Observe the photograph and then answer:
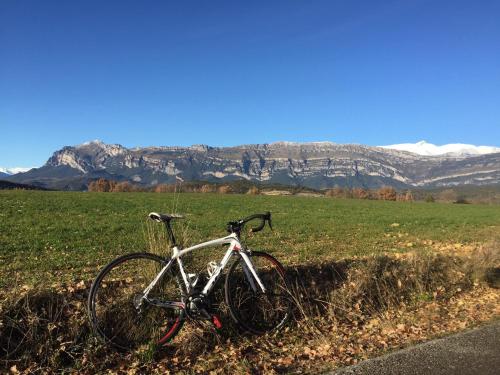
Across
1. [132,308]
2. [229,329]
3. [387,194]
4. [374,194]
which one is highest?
[132,308]

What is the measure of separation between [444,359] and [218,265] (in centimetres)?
→ 296

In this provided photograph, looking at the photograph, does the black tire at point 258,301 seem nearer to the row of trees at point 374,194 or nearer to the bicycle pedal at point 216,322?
the bicycle pedal at point 216,322

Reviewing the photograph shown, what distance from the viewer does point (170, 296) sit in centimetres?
573

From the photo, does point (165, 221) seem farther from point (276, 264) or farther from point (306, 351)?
point (306, 351)

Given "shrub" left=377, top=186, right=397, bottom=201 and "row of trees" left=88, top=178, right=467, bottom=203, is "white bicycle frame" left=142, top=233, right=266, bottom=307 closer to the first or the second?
"row of trees" left=88, top=178, right=467, bottom=203

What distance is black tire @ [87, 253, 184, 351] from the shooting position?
5184 mm

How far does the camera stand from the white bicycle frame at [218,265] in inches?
218

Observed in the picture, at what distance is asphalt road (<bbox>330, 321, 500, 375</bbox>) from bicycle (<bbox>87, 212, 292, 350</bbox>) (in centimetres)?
165

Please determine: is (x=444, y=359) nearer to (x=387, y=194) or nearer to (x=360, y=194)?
(x=360, y=194)

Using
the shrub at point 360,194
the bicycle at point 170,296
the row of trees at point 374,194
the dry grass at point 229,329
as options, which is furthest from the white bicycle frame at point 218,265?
the row of trees at point 374,194

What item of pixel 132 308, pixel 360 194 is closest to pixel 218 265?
pixel 132 308

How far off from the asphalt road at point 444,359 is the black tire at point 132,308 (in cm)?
229

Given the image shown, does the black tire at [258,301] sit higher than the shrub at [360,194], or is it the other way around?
the black tire at [258,301]

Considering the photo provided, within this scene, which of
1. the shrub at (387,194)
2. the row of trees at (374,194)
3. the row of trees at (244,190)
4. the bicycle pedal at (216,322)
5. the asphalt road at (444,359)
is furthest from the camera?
the shrub at (387,194)
